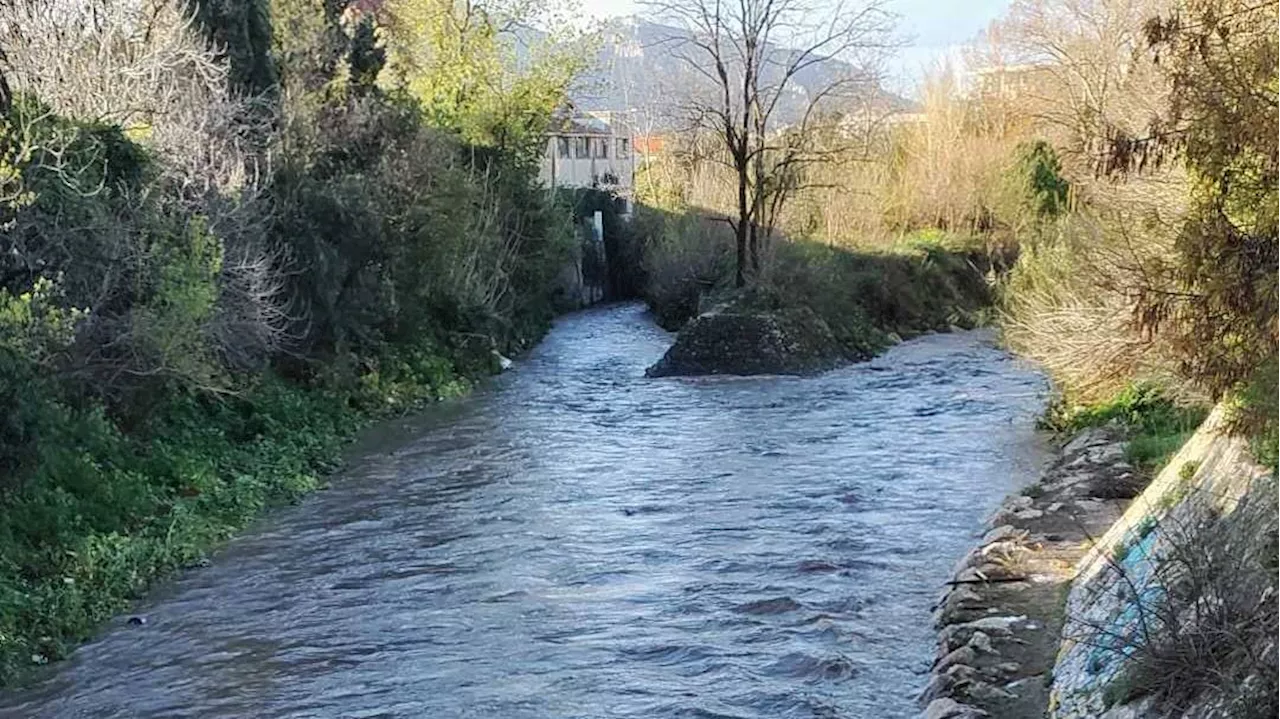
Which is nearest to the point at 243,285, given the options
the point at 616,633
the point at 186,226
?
the point at 186,226

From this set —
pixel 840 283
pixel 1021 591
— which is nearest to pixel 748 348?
pixel 840 283

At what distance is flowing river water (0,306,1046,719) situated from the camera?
8.52 meters

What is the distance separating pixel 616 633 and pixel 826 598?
6.17 ft

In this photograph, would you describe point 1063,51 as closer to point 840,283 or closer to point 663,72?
point 840,283

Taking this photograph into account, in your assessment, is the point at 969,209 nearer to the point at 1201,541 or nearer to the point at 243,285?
the point at 243,285

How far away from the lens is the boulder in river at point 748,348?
86.3 ft

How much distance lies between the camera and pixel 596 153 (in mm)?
64188

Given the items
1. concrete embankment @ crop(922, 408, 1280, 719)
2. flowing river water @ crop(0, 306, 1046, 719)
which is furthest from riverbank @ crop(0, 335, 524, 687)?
concrete embankment @ crop(922, 408, 1280, 719)

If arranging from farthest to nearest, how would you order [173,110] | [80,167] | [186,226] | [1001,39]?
1. [1001,39]
2. [173,110]
3. [186,226]
4. [80,167]

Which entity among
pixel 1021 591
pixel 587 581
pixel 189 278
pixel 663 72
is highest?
pixel 663 72

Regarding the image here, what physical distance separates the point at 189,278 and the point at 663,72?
73.4ft

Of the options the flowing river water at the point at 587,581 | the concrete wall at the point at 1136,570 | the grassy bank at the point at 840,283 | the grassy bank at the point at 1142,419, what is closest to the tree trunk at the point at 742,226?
the grassy bank at the point at 840,283

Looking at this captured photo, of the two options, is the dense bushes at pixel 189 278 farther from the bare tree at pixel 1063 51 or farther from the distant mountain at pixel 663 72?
the bare tree at pixel 1063 51

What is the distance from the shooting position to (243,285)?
1574 cm
